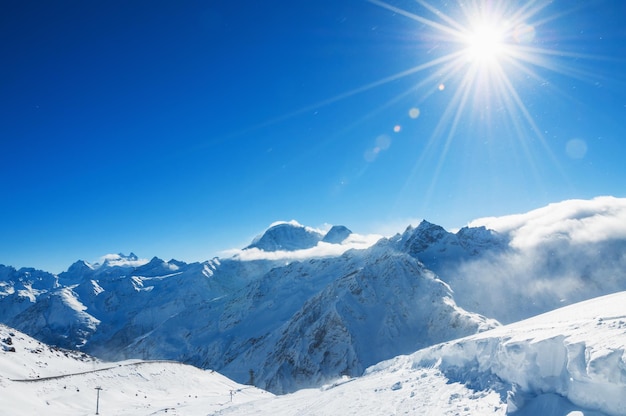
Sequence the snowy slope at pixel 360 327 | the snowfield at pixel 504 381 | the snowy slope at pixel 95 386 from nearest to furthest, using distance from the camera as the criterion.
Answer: the snowfield at pixel 504 381, the snowy slope at pixel 95 386, the snowy slope at pixel 360 327

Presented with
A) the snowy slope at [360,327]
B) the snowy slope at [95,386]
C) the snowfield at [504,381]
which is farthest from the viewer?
the snowy slope at [360,327]

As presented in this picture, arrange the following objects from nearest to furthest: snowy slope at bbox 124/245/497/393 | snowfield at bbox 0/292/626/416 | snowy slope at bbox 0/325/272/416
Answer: snowfield at bbox 0/292/626/416 → snowy slope at bbox 0/325/272/416 → snowy slope at bbox 124/245/497/393

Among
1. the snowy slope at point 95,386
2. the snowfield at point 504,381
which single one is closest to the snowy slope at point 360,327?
the snowy slope at point 95,386

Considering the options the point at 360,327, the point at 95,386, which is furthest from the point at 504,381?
the point at 360,327

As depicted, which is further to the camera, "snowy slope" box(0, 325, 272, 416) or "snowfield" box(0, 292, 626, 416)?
"snowy slope" box(0, 325, 272, 416)

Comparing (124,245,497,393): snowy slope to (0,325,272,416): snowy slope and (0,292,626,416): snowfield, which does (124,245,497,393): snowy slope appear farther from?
(0,292,626,416): snowfield

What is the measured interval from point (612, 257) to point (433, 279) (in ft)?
362

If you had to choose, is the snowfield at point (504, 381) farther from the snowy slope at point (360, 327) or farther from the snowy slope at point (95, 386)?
the snowy slope at point (360, 327)

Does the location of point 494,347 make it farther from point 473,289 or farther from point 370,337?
point 473,289

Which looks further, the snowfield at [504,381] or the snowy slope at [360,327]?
the snowy slope at [360,327]

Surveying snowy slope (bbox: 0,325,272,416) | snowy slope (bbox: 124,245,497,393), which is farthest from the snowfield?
snowy slope (bbox: 124,245,497,393)

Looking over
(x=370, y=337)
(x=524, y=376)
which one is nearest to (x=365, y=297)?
(x=370, y=337)

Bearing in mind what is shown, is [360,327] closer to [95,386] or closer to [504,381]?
[95,386]

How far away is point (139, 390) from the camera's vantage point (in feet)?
149
